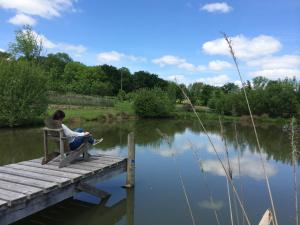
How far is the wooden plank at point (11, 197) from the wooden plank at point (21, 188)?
3.6 inches

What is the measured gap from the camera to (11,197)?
15.7ft

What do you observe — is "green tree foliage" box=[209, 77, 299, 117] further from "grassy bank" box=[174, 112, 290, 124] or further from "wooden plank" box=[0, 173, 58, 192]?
"wooden plank" box=[0, 173, 58, 192]

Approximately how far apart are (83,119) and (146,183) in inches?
740

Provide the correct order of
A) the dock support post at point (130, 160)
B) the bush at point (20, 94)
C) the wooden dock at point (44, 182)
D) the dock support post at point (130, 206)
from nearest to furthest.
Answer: the wooden dock at point (44, 182) < the dock support post at point (130, 206) < the dock support post at point (130, 160) < the bush at point (20, 94)

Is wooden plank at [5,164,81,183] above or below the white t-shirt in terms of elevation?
below

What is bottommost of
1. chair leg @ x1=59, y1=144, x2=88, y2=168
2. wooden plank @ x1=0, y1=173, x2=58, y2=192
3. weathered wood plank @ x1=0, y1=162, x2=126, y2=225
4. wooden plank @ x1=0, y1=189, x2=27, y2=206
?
weathered wood plank @ x1=0, y1=162, x2=126, y2=225

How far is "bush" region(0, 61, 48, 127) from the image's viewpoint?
21.2 m

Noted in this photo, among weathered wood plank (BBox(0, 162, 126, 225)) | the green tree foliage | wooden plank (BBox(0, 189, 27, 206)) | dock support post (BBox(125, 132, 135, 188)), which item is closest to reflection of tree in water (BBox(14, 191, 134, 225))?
weathered wood plank (BBox(0, 162, 126, 225))

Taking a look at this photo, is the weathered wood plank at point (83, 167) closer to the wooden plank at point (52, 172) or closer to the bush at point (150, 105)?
A: the wooden plank at point (52, 172)

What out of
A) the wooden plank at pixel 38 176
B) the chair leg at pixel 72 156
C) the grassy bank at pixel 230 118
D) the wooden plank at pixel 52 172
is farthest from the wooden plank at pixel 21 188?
the grassy bank at pixel 230 118

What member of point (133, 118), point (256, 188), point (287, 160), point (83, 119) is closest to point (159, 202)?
point (256, 188)

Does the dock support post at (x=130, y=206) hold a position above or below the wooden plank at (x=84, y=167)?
below

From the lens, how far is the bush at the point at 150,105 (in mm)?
36594

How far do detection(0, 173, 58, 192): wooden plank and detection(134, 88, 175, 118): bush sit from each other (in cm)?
3058
